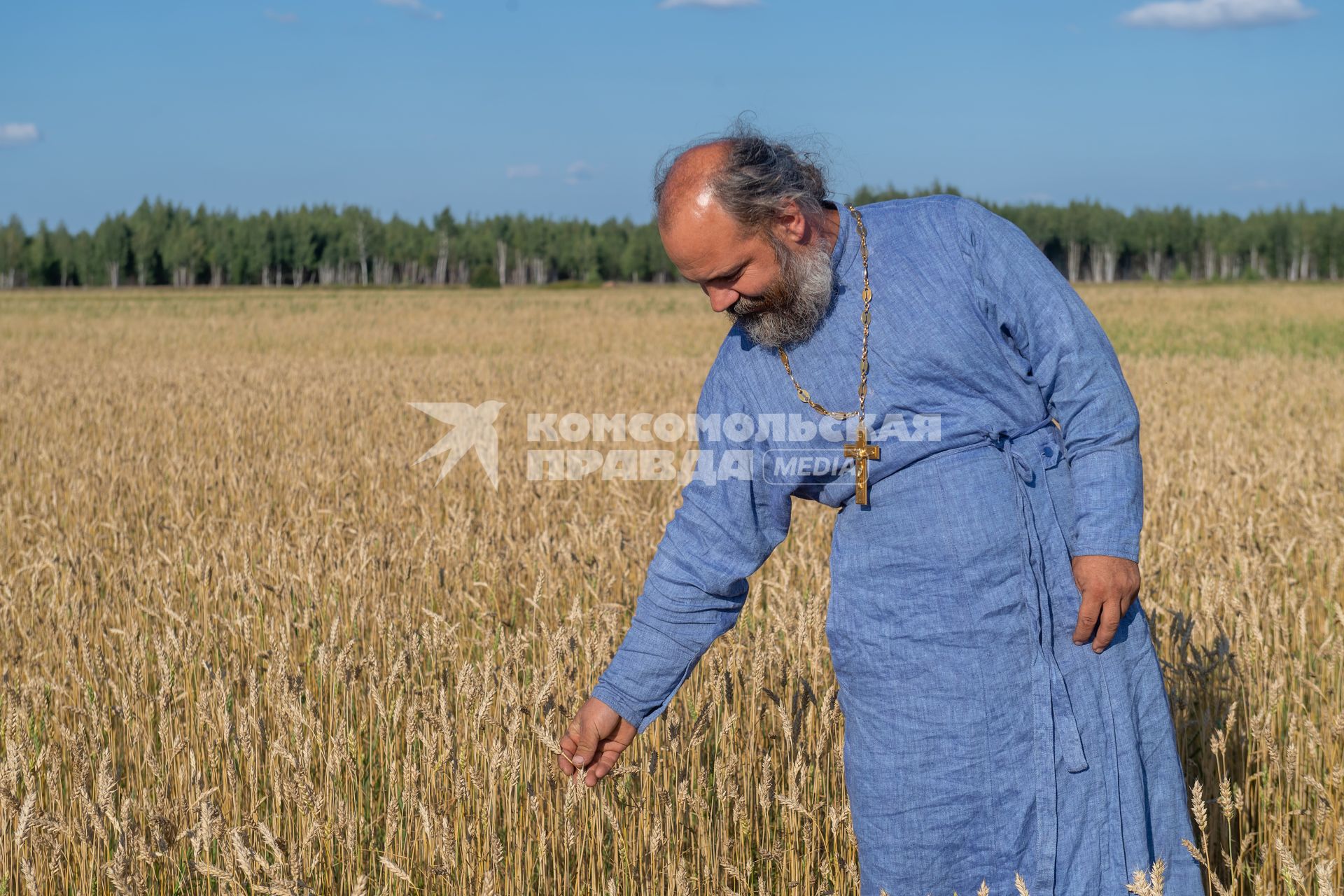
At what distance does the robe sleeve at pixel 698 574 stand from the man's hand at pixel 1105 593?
1.84 feet

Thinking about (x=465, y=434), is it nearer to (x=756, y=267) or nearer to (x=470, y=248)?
(x=756, y=267)

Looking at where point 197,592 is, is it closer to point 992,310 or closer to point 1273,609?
point 992,310

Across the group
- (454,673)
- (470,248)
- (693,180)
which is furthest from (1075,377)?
(470,248)

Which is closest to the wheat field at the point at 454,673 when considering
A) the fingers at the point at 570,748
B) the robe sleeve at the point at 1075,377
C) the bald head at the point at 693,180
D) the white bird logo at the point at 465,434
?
the fingers at the point at 570,748

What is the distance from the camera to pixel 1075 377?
2002mm

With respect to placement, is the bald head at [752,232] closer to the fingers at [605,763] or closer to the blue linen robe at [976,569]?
the blue linen robe at [976,569]

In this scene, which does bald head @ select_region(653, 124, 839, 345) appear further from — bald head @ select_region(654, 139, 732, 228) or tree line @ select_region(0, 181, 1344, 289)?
tree line @ select_region(0, 181, 1344, 289)

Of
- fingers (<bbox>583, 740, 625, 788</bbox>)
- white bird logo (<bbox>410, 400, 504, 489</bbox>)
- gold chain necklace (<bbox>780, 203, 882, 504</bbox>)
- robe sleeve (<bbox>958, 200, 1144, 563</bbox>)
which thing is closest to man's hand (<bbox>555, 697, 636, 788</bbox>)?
fingers (<bbox>583, 740, 625, 788</bbox>)

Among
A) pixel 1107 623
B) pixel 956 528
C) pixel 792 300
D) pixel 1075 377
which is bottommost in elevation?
pixel 1107 623

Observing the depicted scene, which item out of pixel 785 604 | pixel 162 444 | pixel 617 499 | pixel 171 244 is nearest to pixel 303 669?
pixel 785 604

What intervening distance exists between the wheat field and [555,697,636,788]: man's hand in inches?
2.6

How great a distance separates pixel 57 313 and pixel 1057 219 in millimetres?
102534

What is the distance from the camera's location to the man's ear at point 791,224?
2002 mm

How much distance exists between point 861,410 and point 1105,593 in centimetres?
52
